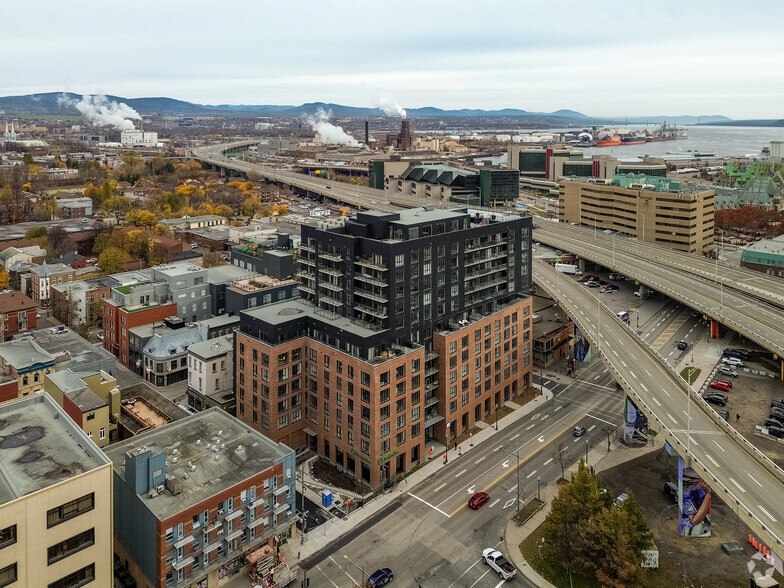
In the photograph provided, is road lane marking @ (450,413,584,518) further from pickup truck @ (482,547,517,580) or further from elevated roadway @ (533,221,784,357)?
elevated roadway @ (533,221,784,357)

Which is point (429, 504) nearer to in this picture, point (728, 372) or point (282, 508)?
point (282, 508)

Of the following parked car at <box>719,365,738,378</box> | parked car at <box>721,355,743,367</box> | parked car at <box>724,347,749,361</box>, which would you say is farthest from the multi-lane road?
parked car at <box>724,347,749,361</box>

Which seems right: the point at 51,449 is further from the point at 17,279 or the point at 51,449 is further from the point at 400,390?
the point at 17,279

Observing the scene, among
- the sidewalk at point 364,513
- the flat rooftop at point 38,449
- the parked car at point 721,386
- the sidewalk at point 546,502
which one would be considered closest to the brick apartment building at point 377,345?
the sidewalk at point 364,513

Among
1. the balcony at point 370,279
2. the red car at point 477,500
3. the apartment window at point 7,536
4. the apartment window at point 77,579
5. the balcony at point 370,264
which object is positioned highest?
the balcony at point 370,264

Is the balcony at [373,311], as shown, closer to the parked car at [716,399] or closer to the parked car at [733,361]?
the parked car at [716,399]

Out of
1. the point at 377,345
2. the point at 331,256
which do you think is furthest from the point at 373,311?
the point at 331,256
